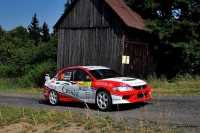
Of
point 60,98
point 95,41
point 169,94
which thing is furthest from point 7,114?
point 95,41

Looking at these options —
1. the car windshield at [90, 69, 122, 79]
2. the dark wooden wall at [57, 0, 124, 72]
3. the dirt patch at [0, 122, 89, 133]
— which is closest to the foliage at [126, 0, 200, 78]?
the dark wooden wall at [57, 0, 124, 72]

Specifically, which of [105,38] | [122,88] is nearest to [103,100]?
[122,88]

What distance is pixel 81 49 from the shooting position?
2641cm

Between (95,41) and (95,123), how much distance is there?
17.3 metres

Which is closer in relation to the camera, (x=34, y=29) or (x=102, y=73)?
(x=102, y=73)

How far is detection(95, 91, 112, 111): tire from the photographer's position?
11.7 m

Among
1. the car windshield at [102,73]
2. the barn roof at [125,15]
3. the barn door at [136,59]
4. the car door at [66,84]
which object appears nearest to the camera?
the car windshield at [102,73]

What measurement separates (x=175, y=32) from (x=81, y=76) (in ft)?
45.0

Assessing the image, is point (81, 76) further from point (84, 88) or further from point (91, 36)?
point (91, 36)

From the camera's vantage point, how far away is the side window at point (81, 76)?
12.8 m

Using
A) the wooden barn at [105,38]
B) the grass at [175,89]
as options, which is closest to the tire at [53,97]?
the grass at [175,89]

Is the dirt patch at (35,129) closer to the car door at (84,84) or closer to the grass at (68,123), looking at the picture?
the grass at (68,123)

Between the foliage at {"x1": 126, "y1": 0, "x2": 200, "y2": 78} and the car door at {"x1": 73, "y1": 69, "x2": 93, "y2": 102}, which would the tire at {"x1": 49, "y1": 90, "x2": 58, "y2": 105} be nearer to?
the car door at {"x1": 73, "y1": 69, "x2": 93, "y2": 102}

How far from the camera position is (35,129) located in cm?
919
